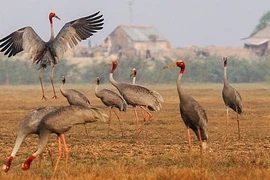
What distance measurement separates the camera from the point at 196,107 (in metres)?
10.9

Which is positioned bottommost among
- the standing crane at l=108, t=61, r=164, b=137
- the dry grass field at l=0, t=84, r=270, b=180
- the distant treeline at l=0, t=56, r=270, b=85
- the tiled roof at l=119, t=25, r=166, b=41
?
the distant treeline at l=0, t=56, r=270, b=85

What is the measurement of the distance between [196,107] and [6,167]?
3.22 m

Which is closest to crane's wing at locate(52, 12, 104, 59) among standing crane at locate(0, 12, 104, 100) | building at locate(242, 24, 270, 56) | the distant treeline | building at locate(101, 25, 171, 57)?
standing crane at locate(0, 12, 104, 100)

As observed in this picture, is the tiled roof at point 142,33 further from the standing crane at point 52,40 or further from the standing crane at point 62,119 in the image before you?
the standing crane at point 62,119

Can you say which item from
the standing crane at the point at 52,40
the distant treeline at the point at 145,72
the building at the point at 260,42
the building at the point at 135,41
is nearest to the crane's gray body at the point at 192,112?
the standing crane at the point at 52,40

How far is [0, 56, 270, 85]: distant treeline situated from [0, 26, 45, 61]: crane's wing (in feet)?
168

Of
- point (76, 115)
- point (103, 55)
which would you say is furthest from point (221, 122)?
point (103, 55)

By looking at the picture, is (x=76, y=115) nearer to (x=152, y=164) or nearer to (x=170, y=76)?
(x=152, y=164)

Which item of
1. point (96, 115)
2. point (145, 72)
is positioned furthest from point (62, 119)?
point (145, 72)

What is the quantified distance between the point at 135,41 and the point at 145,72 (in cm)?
1765

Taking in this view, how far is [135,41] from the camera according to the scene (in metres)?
84.9

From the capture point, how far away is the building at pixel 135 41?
8462cm

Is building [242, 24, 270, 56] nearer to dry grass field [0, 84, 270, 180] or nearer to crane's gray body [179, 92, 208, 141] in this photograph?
dry grass field [0, 84, 270, 180]

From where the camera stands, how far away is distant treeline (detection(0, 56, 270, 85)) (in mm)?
66625
